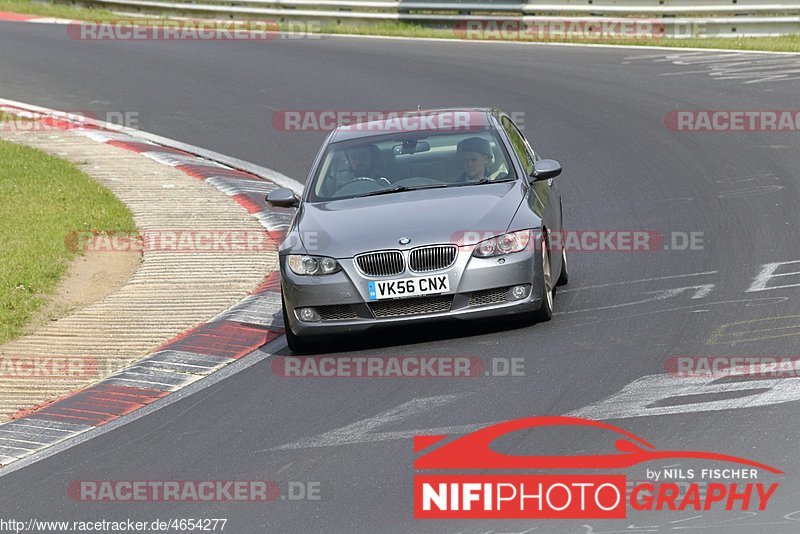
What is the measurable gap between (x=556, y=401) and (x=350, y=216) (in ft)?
8.90

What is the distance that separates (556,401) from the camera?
26.7ft

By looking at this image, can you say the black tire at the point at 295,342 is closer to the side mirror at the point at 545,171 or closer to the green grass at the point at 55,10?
the side mirror at the point at 545,171

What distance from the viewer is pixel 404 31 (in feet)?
91.4

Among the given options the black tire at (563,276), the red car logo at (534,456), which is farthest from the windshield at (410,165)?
the red car logo at (534,456)

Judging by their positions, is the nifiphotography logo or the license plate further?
the license plate

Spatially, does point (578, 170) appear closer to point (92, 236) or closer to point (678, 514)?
point (92, 236)

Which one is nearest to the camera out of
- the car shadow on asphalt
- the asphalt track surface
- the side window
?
the asphalt track surface

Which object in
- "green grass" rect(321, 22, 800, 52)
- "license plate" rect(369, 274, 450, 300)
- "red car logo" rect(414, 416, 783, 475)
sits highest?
"green grass" rect(321, 22, 800, 52)

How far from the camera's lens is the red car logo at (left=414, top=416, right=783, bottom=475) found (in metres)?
6.94

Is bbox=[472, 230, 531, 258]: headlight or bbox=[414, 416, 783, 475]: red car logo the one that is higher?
bbox=[472, 230, 531, 258]: headlight

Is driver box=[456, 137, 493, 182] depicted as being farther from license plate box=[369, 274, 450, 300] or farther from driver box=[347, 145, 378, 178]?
license plate box=[369, 274, 450, 300]

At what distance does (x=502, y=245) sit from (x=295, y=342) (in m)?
1.65

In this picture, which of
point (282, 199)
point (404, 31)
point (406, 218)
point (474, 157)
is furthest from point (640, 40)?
point (406, 218)

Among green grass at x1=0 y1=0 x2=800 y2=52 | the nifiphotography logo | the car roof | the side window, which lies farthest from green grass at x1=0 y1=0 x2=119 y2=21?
the nifiphotography logo
